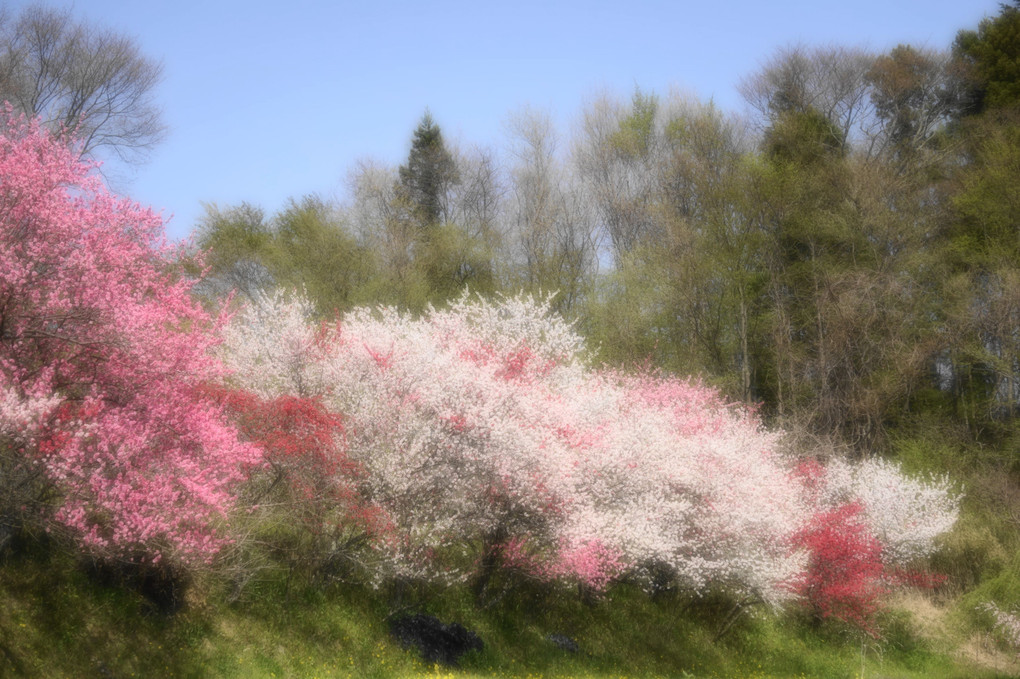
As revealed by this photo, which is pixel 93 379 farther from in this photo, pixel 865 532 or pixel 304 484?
pixel 865 532

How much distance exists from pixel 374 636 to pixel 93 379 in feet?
25.2

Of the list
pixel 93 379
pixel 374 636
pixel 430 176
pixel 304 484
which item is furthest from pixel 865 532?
pixel 430 176

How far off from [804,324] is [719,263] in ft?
16.9

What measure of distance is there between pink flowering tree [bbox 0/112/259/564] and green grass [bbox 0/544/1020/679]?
118 centimetres

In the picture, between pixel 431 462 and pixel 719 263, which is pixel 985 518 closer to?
pixel 719 263

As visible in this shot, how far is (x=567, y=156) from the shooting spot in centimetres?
4750

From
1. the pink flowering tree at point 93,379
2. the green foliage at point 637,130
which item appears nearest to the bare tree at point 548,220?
the green foliage at point 637,130

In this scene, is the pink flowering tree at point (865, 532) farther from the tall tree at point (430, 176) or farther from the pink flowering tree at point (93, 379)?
the tall tree at point (430, 176)

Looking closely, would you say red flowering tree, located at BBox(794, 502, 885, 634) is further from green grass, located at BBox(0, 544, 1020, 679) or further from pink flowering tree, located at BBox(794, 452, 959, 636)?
green grass, located at BBox(0, 544, 1020, 679)

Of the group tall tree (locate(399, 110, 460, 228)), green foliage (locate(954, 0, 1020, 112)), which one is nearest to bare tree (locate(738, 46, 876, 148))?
green foliage (locate(954, 0, 1020, 112))

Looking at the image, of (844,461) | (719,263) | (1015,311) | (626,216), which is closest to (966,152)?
(1015,311)

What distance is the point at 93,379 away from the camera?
40.4 feet

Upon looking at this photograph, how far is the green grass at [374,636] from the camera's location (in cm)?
1259

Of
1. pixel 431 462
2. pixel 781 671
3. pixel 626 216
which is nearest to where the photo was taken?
Result: pixel 431 462
